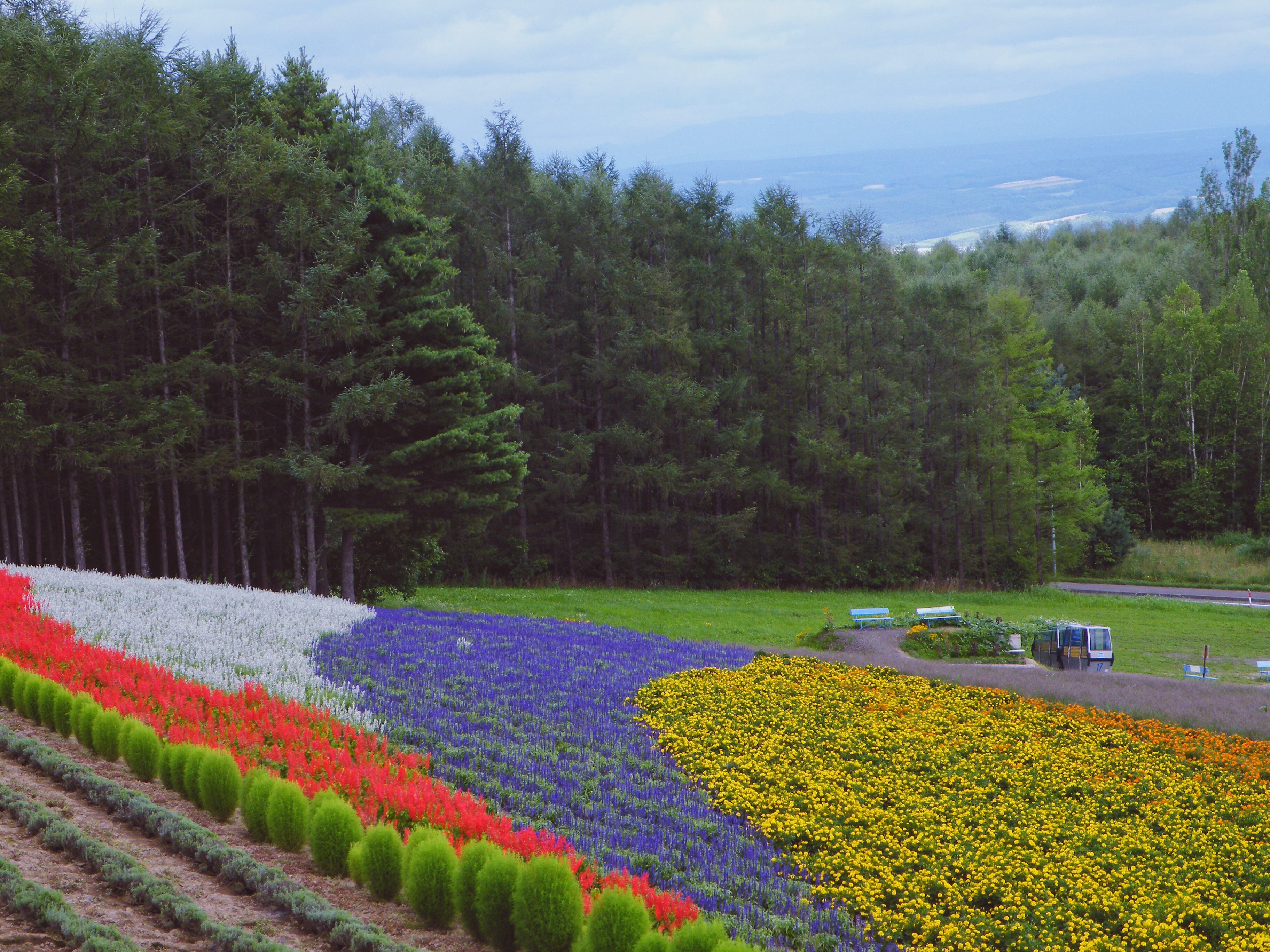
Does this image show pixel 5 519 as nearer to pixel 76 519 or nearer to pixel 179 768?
A: pixel 76 519

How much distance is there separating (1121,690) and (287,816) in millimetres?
14341

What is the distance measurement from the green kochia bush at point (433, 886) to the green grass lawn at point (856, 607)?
57.4 ft

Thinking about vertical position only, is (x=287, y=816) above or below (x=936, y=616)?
above

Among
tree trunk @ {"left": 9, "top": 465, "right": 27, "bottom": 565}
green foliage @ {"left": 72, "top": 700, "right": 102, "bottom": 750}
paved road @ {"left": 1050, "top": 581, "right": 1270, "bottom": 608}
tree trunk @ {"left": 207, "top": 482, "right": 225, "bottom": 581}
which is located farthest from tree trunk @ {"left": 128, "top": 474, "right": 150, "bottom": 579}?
paved road @ {"left": 1050, "top": 581, "right": 1270, "bottom": 608}

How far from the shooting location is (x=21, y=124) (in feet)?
75.8

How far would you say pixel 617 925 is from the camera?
5992mm

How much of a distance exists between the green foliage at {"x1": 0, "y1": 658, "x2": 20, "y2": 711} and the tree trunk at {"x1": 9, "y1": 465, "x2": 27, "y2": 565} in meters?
13.7

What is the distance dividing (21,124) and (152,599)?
13.6 m

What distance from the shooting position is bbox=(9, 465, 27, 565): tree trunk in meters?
23.8

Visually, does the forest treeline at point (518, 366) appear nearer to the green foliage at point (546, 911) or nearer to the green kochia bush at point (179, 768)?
the green kochia bush at point (179, 768)

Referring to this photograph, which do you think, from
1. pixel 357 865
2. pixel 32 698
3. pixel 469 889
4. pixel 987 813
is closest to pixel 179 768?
pixel 357 865

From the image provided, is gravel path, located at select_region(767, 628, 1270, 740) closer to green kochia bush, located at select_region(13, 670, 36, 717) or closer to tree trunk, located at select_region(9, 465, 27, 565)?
green kochia bush, located at select_region(13, 670, 36, 717)

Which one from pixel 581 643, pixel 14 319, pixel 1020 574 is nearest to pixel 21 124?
pixel 14 319

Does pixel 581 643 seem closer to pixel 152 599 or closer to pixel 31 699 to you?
pixel 152 599
